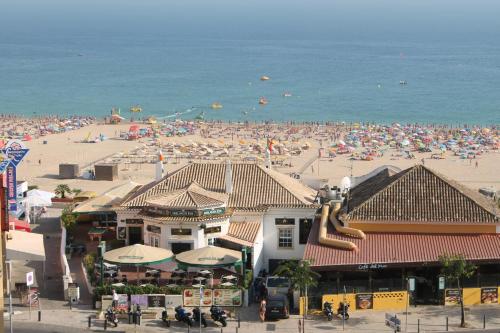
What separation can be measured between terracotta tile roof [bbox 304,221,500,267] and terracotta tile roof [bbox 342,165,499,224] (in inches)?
27.3

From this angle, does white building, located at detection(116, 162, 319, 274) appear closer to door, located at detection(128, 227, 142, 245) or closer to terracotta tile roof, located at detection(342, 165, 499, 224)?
door, located at detection(128, 227, 142, 245)

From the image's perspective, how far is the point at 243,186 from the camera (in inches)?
1601

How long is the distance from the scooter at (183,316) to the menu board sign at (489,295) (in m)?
9.84

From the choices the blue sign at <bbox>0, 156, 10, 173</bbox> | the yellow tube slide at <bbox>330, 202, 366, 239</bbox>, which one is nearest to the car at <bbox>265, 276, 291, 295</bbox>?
the yellow tube slide at <bbox>330, 202, 366, 239</bbox>

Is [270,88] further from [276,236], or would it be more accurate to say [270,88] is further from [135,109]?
[276,236]

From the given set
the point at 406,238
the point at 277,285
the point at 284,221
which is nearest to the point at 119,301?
the point at 277,285

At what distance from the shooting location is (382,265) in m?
33.5

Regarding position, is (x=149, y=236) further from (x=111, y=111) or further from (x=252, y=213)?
(x=111, y=111)

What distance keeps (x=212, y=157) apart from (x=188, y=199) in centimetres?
3824

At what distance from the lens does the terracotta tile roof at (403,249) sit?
33.8 metres

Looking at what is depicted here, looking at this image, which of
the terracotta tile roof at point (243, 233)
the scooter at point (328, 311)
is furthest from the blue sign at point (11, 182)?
the scooter at point (328, 311)

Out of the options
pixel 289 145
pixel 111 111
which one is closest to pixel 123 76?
pixel 111 111

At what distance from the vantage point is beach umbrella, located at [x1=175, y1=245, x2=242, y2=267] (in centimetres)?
3447

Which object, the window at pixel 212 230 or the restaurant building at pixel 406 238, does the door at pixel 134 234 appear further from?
the restaurant building at pixel 406 238
